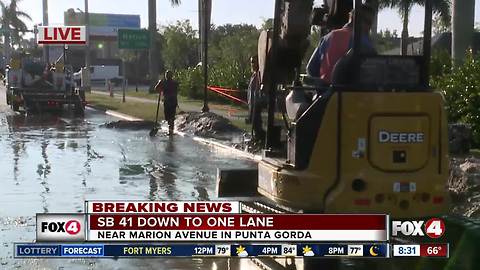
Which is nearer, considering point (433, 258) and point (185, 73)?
point (433, 258)

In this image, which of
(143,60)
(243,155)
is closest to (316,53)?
(243,155)

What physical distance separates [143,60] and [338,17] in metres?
84.5

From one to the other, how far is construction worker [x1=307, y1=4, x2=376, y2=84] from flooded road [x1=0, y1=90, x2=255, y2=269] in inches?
84.4

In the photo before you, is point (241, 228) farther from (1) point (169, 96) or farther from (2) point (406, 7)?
(2) point (406, 7)

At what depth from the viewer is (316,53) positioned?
6.61m

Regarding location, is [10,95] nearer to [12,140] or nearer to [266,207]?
[12,140]

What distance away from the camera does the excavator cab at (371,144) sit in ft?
19.1

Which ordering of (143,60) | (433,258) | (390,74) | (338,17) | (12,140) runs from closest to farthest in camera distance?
(433,258), (390,74), (338,17), (12,140), (143,60)

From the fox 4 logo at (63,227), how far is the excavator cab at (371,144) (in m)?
1.69

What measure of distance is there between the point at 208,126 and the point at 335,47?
15.9 m

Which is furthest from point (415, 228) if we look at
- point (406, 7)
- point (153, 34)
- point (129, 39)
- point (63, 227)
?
point (129, 39)

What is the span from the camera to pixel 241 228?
18.7 ft

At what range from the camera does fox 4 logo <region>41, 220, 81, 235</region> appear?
5844mm

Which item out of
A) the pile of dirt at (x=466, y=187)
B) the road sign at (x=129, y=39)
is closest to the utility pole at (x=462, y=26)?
the pile of dirt at (x=466, y=187)
